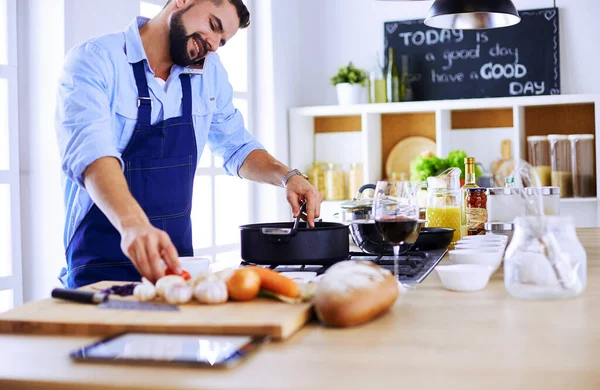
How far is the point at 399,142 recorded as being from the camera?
5.07 meters

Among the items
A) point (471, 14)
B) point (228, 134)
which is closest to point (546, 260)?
point (228, 134)

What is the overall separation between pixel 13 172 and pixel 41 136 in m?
0.17

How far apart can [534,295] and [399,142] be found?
147 inches

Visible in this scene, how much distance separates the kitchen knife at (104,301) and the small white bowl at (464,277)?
1.84ft

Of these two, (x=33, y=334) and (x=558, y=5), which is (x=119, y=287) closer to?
(x=33, y=334)

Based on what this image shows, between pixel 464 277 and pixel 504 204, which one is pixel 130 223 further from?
pixel 504 204

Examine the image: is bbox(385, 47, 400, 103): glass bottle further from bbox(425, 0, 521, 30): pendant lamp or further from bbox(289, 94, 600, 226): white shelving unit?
bbox(425, 0, 521, 30): pendant lamp

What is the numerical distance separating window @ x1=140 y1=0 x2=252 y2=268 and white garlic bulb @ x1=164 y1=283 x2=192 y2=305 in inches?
105

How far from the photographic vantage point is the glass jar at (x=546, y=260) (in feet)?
4.38

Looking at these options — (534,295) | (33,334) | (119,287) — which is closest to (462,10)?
(534,295)

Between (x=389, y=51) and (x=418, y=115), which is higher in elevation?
(x=389, y=51)

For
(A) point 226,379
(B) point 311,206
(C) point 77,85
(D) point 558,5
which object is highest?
(D) point 558,5

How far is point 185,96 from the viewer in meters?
2.29

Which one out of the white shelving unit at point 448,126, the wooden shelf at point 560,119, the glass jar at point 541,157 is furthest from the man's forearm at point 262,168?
the wooden shelf at point 560,119
